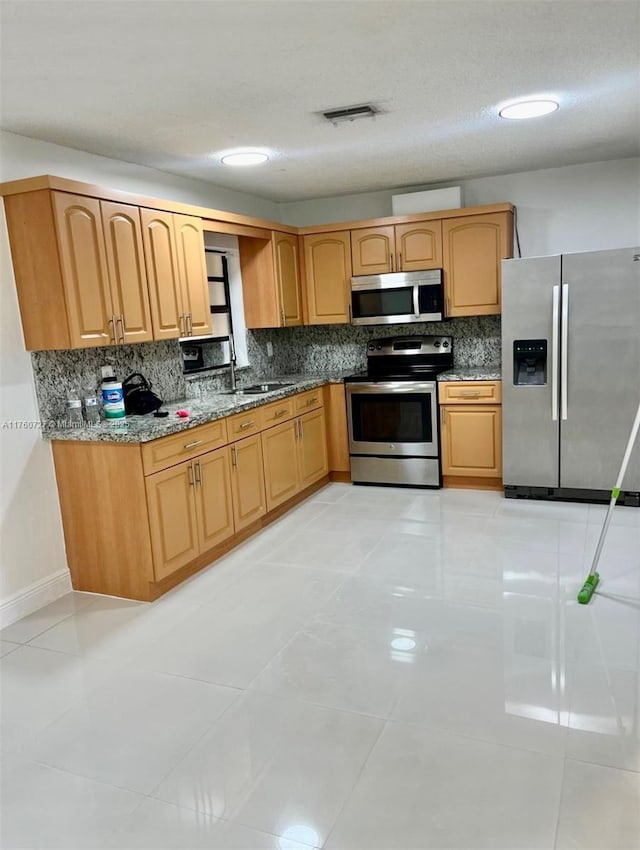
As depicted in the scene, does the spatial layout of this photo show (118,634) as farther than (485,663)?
Yes

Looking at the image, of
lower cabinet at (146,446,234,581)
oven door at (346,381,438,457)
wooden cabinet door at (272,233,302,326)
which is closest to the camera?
lower cabinet at (146,446,234,581)

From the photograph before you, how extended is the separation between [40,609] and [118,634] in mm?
599

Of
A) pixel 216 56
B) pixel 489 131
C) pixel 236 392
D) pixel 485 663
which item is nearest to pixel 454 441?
pixel 236 392

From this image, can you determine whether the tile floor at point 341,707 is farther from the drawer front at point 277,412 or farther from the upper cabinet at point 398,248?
the upper cabinet at point 398,248

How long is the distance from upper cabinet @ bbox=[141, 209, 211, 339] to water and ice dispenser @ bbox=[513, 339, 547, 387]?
2.13m

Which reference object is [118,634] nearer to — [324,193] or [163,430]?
[163,430]

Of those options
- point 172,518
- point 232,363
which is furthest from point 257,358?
point 172,518

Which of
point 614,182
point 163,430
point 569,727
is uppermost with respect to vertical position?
point 614,182

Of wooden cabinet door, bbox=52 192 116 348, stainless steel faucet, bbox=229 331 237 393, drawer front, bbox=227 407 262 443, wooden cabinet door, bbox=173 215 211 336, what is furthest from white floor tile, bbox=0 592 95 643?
stainless steel faucet, bbox=229 331 237 393

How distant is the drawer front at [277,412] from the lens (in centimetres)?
419

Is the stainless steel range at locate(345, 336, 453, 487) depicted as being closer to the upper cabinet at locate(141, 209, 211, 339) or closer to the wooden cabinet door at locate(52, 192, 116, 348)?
the upper cabinet at locate(141, 209, 211, 339)

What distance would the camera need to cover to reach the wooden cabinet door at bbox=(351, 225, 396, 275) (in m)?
5.02

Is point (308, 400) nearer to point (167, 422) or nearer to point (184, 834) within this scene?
point (167, 422)

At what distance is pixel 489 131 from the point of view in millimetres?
3621
